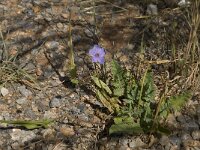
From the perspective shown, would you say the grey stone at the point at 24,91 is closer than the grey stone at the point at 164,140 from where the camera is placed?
No

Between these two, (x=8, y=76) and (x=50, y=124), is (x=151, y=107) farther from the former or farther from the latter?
(x=8, y=76)

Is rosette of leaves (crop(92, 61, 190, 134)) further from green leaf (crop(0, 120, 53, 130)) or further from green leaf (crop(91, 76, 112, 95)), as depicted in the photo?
green leaf (crop(0, 120, 53, 130))

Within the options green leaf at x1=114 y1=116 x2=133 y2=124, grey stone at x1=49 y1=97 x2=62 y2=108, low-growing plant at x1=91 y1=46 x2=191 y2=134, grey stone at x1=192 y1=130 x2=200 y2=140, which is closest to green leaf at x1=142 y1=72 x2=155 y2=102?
low-growing plant at x1=91 y1=46 x2=191 y2=134

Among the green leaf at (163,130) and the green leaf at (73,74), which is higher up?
the green leaf at (73,74)

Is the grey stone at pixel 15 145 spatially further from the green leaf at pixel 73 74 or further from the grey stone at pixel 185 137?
the grey stone at pixel 185 137

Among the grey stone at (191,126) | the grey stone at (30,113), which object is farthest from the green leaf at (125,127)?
the grey stone at (30,113)

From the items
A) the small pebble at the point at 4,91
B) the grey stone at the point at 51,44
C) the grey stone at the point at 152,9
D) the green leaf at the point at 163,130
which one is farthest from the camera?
the grey stone at the point at 152,9
